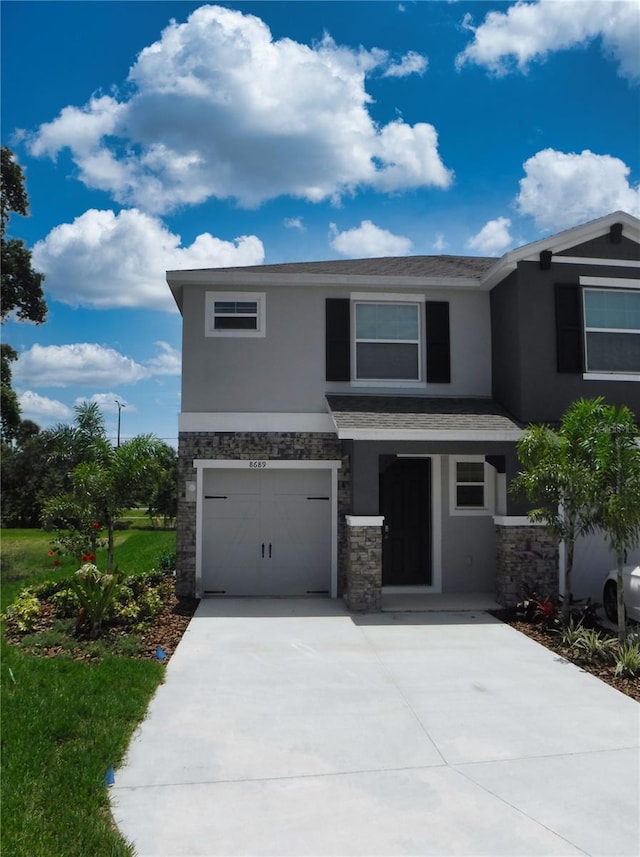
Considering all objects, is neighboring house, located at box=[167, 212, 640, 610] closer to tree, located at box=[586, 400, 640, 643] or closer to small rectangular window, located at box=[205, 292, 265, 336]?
small rectangular window, located at box=[205, 292, 265, 336]

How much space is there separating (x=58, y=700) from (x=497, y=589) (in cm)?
723

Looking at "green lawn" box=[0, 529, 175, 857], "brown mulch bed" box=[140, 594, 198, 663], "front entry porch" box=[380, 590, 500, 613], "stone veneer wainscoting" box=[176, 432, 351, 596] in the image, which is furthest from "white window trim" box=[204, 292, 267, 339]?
"green lawn" box=[0, 529, 175, 857]

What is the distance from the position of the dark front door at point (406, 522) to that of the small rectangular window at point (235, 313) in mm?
3618

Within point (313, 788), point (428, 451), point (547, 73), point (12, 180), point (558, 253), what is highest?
point (12, 180)

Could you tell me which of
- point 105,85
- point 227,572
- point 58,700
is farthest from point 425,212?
point 58,700

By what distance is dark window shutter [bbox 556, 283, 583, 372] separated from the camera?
10945 mm

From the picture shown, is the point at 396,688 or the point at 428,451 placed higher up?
the point at 428,451

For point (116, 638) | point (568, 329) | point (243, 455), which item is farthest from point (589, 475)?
point (116, 638)

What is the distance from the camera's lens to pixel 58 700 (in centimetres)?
586

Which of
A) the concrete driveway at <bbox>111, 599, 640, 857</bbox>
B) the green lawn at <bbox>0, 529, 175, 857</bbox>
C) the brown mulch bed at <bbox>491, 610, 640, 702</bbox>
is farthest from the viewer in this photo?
the brown mulch bed at <bbox>491, 610, 640, 702</bbox>

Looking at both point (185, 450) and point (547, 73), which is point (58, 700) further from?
point (547, 73)

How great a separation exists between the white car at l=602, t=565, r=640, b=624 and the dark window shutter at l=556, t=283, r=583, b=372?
361cm

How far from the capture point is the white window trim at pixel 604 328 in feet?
36.5

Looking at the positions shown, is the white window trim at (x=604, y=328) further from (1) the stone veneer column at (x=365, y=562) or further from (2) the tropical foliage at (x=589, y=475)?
(1) the stone veneer column at (x=365, y=562)
